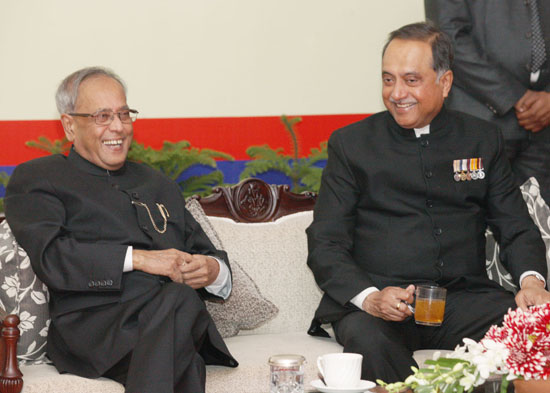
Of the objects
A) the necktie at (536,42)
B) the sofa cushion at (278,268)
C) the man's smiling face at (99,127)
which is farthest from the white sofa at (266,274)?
the necktie at (536,42)

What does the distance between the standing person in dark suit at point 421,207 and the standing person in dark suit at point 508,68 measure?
27.0 inches

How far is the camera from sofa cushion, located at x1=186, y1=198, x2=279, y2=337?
3191 millimetres

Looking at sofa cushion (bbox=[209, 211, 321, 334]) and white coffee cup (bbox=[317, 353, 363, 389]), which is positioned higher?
white coffee cup (bbox=[317, 353, 363, 389])

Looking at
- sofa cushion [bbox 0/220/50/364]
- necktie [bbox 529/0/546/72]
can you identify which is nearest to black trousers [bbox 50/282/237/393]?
sofa cushion [bbox 0/220/50/364]

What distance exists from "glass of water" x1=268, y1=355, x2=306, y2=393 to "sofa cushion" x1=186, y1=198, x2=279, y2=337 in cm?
120

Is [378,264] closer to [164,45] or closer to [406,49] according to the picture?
[406,49]

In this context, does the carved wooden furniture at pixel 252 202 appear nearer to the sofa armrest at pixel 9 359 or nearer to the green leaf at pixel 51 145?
the green leaf at pixel 51 145

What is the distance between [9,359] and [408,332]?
4.56ft

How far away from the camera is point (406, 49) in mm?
3117

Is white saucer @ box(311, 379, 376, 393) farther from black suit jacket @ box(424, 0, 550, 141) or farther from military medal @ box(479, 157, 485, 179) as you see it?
black suit jacket @ box(424, 0, 550, 141)

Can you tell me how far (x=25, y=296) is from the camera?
9.32ft

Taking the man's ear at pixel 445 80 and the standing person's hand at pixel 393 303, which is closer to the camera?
the standing person's hand at pixel 393 303

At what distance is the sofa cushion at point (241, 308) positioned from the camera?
3.19 m

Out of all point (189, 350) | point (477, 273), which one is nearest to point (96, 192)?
point (189, 350)
